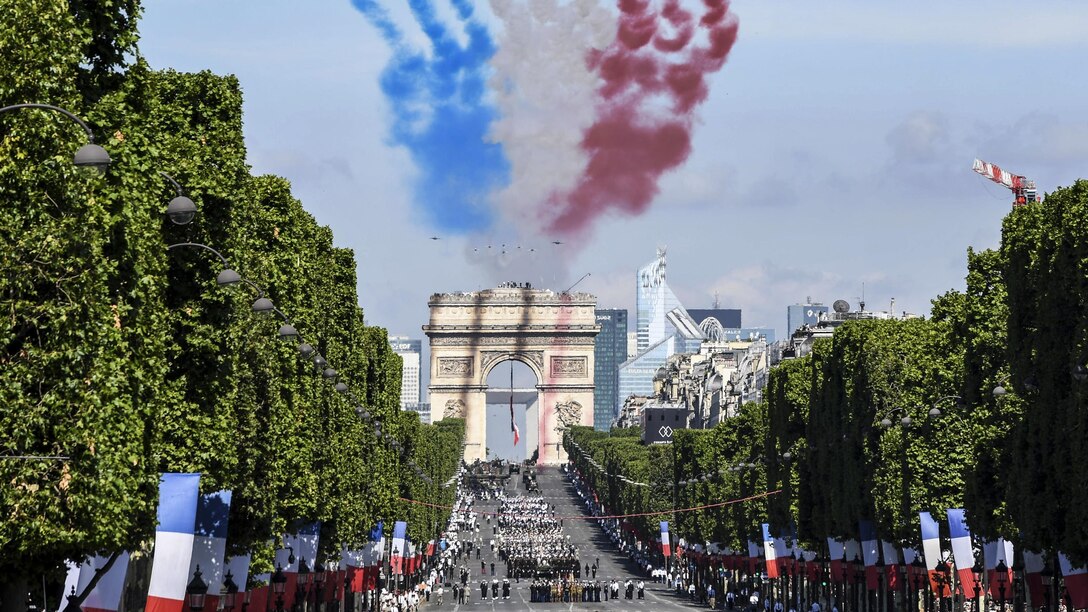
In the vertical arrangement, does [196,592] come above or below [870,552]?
below

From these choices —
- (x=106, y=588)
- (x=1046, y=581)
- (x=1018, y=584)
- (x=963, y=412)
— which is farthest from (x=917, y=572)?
(x=106, y=588)

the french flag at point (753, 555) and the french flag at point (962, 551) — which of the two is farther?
the french flag at point (753, 555)

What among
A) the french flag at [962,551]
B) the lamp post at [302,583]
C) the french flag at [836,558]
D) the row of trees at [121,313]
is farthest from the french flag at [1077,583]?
the french flag at [836,558]

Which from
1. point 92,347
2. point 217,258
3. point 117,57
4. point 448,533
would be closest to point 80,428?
point 92,347

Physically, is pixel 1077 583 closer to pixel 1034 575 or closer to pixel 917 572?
pixel 1034 575

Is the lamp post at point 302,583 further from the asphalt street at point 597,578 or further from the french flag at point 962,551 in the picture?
the asphalt street at point 597,578

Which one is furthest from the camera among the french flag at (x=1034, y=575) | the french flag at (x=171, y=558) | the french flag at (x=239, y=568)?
the french flag at (x=1034, y=575)
